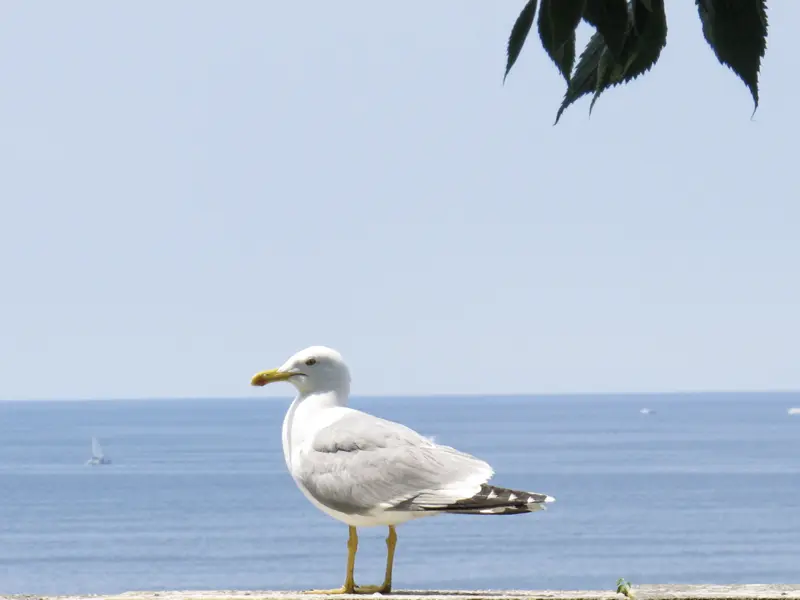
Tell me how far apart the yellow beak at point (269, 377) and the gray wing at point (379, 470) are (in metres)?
0.38

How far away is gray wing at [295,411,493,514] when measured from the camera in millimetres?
6957

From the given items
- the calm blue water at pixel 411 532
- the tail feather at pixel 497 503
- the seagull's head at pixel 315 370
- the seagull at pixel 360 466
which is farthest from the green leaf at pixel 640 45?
the calm blue water at pixel 411 532

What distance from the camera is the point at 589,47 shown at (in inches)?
121

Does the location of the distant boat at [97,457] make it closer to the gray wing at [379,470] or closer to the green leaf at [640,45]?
the gray wing at [379,470]

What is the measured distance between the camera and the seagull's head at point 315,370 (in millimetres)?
7367

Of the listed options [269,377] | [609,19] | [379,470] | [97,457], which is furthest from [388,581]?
[97,457]

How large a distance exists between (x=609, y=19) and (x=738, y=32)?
0.24 m

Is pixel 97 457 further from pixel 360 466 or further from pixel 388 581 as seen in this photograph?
pixel 388 581

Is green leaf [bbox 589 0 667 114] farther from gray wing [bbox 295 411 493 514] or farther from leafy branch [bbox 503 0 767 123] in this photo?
gray wing [bbox 295 411 493 514]

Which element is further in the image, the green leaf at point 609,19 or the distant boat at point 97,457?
the distant boat at point 97,457

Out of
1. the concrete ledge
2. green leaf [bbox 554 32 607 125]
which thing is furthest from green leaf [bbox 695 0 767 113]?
the concrete ledge

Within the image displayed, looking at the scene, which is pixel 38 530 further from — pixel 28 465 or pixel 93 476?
pixel 28 465

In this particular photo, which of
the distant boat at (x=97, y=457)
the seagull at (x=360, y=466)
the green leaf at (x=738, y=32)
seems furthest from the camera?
the distant boat at (x=97, y=457)

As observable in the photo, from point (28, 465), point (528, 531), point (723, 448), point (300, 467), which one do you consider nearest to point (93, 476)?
point (28, 465)
